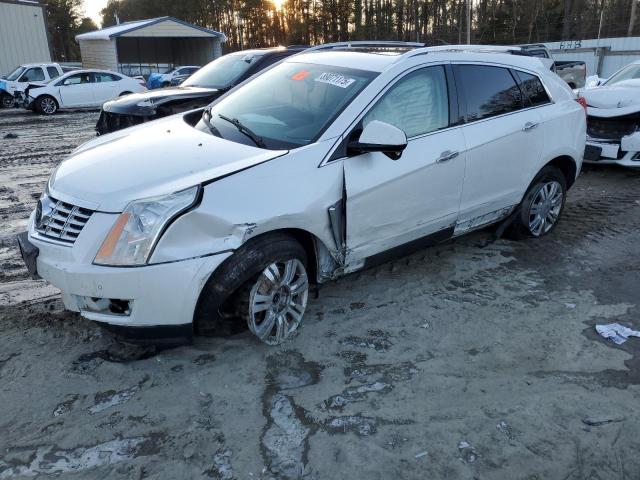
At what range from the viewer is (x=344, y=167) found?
11.8 feet

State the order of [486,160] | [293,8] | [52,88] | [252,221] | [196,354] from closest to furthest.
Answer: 1. [252,221]
2. [196,354]
3. [486,160]
4. [52,88]
5. [293,8]

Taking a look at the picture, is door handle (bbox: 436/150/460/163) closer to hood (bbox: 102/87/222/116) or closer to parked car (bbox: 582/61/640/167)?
parked car (bbox: 582/61/640/167)

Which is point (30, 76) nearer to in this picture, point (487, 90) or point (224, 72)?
point (224, 72)

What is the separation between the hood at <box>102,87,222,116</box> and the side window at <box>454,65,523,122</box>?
15.9 ft

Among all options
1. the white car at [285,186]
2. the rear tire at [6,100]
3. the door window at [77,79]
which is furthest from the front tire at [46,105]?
the white car at [285,186]

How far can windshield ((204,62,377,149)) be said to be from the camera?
3756 millimetres

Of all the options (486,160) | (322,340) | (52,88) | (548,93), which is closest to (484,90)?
(486,160)

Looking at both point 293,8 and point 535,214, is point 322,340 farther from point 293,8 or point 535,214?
point 293,8

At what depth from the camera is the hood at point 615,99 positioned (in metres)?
7.86

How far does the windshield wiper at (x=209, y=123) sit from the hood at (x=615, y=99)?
6.13 meters

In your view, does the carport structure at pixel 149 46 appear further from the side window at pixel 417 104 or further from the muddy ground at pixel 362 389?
the muddy ground at pixel 362 389

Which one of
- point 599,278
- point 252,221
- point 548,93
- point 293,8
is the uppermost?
point 293,8

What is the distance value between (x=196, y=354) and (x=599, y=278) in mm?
3434

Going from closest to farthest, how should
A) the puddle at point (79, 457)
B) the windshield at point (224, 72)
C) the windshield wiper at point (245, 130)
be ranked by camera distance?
the puddle at point (79, 457), the windshield wiper at point (245, 130), the windshield at point (224, 72)
